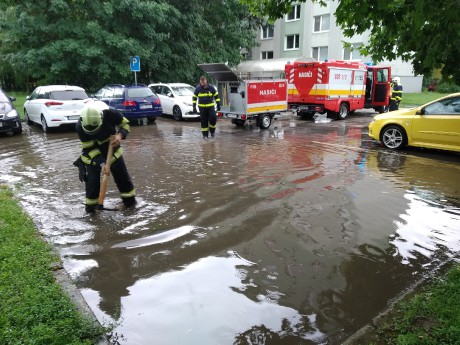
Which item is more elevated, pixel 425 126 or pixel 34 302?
pixel 425 126

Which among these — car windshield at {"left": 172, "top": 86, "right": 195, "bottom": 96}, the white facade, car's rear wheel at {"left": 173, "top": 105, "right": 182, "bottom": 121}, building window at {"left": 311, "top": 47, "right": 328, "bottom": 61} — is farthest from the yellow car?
building window at {"left": 311, "top": 47, "right": 328, "bottom": 61}

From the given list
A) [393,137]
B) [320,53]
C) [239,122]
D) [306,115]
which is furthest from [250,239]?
[320,53]

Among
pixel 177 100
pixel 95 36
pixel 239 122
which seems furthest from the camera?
pixel 95 36

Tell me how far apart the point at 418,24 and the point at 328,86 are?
43.6ft

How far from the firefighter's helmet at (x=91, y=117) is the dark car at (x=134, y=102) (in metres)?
10.3

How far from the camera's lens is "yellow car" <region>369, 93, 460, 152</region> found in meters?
9.07

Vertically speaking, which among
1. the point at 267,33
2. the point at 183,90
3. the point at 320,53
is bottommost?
the point at 183,90

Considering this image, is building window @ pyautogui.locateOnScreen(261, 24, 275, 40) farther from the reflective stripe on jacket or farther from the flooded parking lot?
the flooded parking lot

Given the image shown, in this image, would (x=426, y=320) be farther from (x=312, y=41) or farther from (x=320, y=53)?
(x=312, y=41)

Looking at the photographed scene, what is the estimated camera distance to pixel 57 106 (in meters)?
13.1

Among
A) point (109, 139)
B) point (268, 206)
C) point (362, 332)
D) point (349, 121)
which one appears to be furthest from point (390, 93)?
point (362, 332)

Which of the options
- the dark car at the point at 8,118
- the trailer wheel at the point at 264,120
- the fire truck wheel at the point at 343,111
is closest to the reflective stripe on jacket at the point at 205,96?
the trailer wheel at the point at 264,120

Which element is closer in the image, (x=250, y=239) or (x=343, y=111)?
(x=250, y=239)

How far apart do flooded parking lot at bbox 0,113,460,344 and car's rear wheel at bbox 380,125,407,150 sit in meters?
0.85
